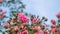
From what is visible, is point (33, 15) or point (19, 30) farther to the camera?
point (33, 15)

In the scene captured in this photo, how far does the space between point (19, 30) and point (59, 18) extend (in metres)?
0.93

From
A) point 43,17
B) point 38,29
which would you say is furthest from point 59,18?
point 38,29

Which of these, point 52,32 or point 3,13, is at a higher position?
point 3,13

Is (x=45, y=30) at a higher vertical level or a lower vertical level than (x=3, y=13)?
lower

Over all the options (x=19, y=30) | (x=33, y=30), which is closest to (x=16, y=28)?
(x=19, y=30)

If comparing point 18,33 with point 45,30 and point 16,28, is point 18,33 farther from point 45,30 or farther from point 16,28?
point 45,30

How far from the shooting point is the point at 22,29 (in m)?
3.75

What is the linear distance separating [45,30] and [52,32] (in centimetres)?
14

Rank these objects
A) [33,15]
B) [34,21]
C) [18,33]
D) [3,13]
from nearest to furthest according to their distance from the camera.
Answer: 1. [18,33]
2. [34,21]
3. [33,15]
4. [3,13]

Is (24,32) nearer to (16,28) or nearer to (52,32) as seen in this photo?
(16,28)

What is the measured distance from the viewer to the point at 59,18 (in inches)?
164

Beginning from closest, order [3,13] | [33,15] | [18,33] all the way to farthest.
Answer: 1. [18,33]
2. [33,15]
3. [3,13]

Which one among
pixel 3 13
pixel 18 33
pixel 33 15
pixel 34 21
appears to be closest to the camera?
pixel 18 33

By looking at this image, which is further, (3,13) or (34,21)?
(3,13)
